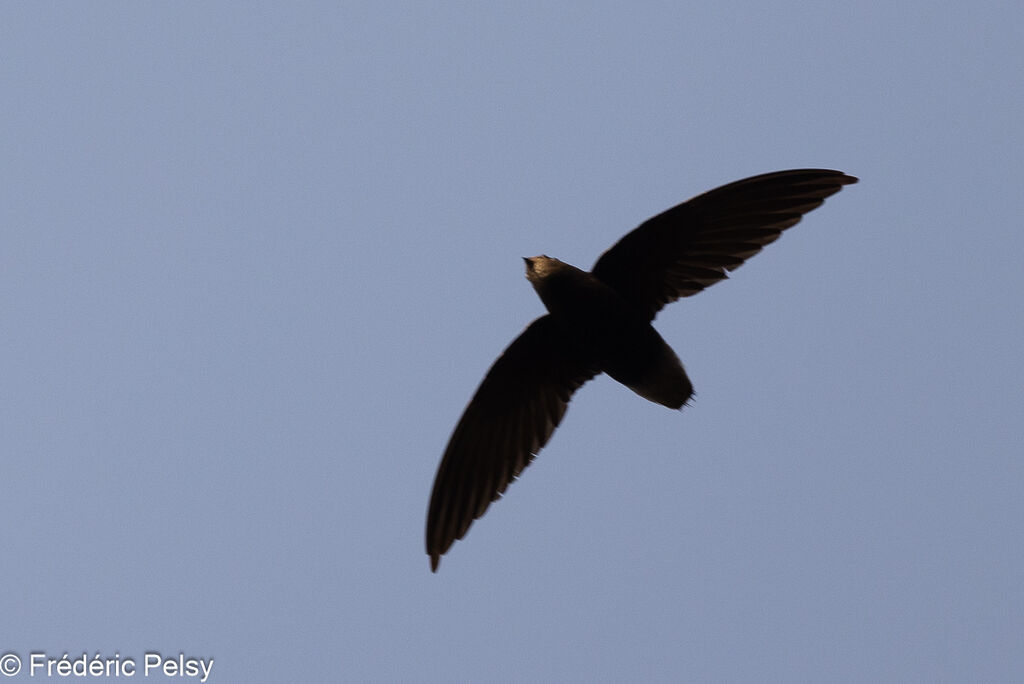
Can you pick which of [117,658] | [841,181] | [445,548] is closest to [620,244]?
[841,181]

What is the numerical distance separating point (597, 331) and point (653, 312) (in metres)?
0.69

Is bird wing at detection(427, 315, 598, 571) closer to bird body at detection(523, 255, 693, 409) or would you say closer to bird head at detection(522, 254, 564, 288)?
bird body at detection(523, 255, 693, 409)

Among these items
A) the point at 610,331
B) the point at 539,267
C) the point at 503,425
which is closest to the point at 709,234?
the point at 610,331

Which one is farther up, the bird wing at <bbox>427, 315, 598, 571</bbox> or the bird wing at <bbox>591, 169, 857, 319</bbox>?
the bird wing at <bbox>591, 169, 857, 319</bbox>

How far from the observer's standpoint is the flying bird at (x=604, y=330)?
30.5ft

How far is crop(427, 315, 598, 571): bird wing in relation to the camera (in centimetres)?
980

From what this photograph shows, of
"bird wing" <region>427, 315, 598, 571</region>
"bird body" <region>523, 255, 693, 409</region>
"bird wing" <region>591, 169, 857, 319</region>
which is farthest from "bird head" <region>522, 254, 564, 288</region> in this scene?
"bird wing" <region>427, 315, 598, 571</region>

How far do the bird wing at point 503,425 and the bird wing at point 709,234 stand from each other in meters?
0.92

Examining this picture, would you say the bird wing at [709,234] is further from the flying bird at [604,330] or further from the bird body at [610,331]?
the bird body at [610,331]

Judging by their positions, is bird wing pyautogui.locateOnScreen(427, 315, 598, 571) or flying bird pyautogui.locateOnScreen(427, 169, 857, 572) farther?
bird wing pyautogui.locateOnScreen(427, 315, 598, 571)

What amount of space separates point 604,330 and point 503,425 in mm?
1456

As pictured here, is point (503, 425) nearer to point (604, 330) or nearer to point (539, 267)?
point (604, 330)

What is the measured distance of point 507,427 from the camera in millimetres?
10000

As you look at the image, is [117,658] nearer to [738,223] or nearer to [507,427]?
[507,427]
